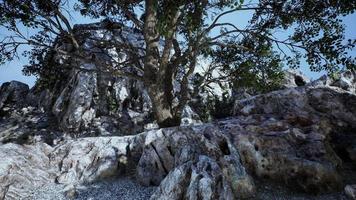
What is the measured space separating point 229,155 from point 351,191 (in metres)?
3.56

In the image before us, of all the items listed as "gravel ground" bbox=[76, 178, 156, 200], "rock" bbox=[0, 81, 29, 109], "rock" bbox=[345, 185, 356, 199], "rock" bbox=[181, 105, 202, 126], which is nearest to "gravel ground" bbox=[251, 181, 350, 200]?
"rock" bbox=[345, 185, 356, 199]

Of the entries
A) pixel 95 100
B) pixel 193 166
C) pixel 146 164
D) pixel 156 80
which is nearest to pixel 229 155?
pixel 193 166

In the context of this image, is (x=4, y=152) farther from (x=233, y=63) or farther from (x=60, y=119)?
(x=233, y=63)

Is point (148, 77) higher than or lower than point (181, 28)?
lower

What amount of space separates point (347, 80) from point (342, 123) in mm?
8455

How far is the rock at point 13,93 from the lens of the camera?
26.2m

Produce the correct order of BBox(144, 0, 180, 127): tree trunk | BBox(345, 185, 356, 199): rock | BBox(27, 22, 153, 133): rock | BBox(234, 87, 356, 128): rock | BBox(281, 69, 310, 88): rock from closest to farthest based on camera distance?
BBox(345, 185, 356, 199): rock
BBox(234, 87, 356, 128): rock
BBox(144, 0, 180, 127): tree trunk
BBox(27, 22, 153, 133): rock
BBox(281, 69, 310, 88): rock

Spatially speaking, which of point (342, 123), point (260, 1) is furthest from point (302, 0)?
point (342, 123)

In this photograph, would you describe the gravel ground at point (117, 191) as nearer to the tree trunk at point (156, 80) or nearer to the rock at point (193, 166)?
the rock at point (193, 166)

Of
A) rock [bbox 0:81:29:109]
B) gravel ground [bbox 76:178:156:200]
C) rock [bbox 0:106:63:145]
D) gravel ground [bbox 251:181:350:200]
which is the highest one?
rock [bbox 0:81:29:109]

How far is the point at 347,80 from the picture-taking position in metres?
19.2

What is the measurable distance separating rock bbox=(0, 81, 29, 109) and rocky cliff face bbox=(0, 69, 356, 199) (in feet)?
49.3

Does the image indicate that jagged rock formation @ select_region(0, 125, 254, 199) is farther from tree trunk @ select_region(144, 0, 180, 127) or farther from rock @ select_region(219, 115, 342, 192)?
tree trunk @ select_region(144, 0, 180, 127)

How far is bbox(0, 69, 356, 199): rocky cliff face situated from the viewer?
853 cm
